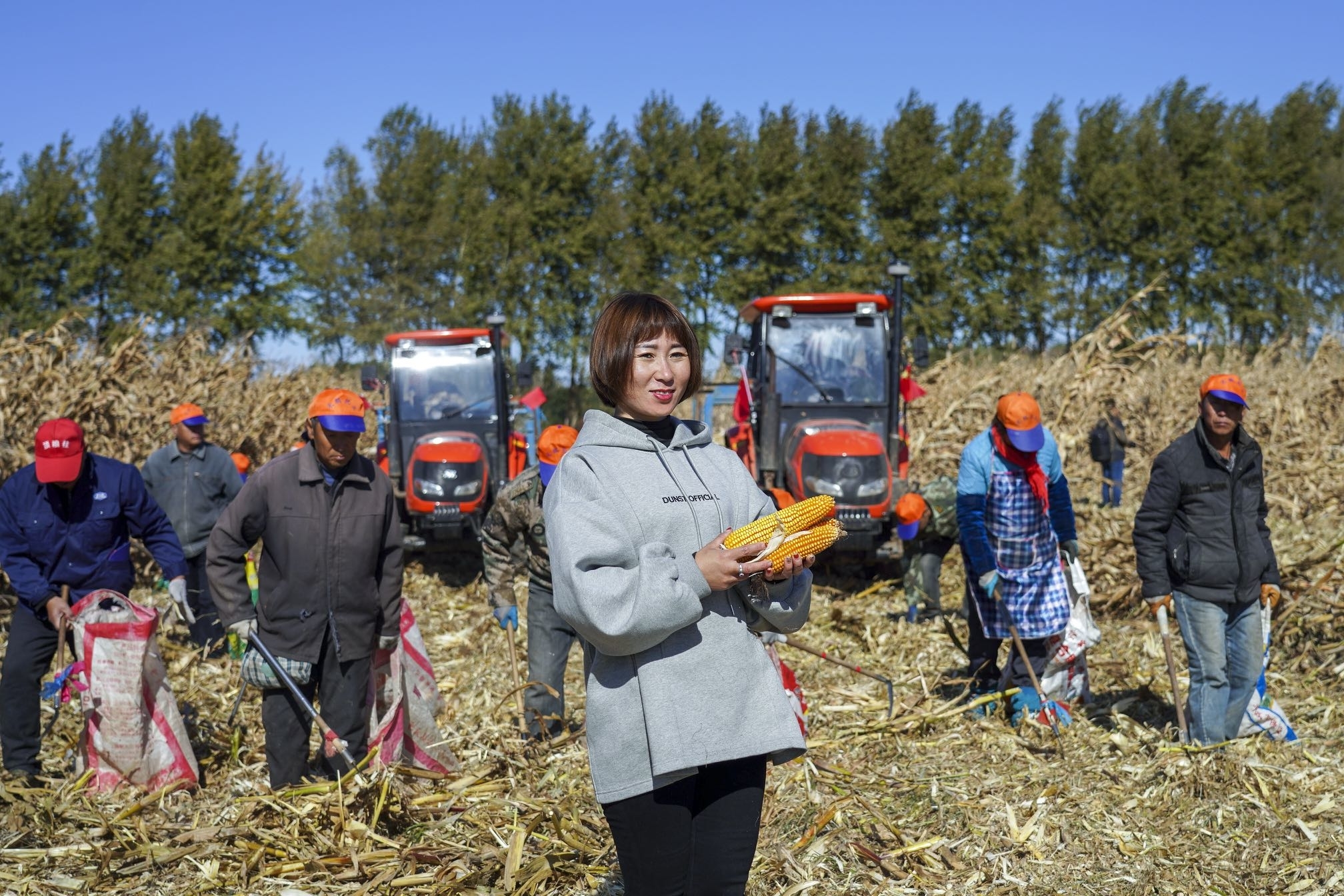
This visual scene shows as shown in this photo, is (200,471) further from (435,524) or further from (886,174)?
(886,174)

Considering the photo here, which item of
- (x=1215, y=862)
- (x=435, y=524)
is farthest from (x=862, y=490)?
(x=1215, y=862)

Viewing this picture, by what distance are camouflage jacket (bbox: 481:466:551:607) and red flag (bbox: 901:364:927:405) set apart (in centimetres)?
574

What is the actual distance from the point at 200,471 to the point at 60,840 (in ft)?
15.7

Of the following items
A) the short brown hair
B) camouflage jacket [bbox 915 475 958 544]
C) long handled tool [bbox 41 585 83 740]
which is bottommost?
long handled tool [bbox 41 585 83 740]

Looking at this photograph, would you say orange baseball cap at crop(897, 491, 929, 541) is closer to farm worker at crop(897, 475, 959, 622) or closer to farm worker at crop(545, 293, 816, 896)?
farm worker at crop(897, 475, 959, 622)

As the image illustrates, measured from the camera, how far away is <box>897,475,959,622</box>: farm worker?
846 centimetres

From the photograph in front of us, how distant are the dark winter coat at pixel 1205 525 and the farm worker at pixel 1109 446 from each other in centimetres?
1083

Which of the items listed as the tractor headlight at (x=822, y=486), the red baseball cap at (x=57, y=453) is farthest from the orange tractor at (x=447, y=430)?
the red baseball cap at (x=57, y=453)

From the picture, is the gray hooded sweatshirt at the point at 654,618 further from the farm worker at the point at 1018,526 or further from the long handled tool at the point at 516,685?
the farm worker at the point at 1018,526

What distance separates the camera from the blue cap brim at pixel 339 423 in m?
4.86

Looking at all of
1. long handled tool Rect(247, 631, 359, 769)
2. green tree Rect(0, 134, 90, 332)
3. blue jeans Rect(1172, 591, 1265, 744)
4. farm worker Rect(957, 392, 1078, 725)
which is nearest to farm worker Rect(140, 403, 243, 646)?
long handled tool Rect(247, 631, 359, 769)

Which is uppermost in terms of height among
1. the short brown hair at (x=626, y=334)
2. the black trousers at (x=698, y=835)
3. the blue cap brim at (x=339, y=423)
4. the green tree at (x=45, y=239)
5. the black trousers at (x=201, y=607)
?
the green tree at (x=45, y=239)

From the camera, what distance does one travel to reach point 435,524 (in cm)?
1112

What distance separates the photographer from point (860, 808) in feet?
16.3
